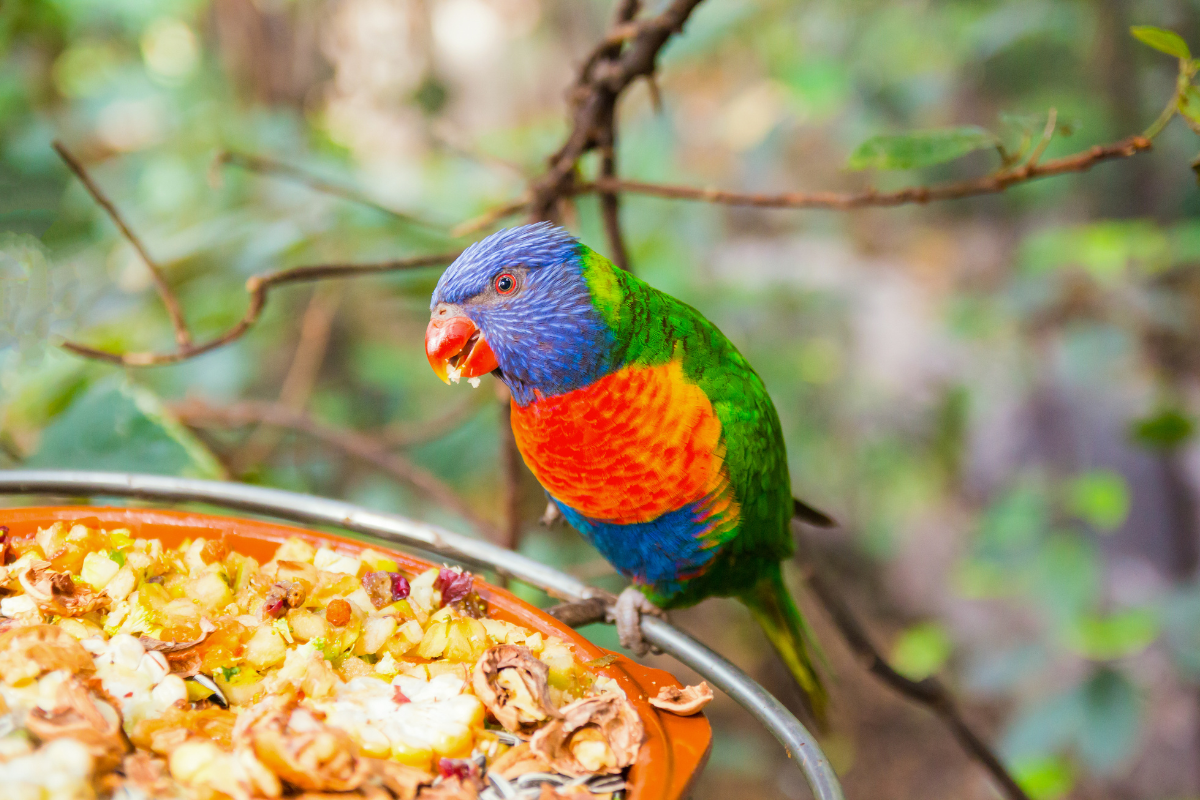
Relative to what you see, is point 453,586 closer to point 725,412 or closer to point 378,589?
point 378,589

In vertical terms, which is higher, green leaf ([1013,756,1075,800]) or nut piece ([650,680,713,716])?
nut piece ([650,680,713,716])

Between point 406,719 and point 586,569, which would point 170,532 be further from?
point 586,569

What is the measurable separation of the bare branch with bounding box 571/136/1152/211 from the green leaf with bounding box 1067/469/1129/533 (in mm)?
1862

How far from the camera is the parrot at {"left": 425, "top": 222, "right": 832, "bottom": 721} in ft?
3.78

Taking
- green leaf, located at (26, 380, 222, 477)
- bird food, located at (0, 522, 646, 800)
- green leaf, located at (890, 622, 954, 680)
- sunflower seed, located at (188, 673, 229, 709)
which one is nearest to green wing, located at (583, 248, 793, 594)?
bird food, located at (0, 522, 646, 800)

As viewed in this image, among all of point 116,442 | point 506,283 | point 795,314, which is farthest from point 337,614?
point 795,314

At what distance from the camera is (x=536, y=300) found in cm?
115

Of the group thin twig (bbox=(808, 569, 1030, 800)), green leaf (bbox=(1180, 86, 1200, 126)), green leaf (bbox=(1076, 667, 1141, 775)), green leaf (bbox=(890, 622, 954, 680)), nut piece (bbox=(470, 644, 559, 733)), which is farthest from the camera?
green leaf (bbox=(890, 622, 954, 680))

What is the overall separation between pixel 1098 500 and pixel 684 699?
8.23 feet

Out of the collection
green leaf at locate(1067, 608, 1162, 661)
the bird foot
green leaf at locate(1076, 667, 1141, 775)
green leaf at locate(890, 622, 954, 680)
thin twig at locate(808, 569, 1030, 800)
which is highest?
the bird foot

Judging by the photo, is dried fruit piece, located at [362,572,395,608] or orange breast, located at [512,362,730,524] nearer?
dried fruit piece, located at [362,572,395,608]

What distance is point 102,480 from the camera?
3.39ft

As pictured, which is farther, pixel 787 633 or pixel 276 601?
pixel 787 633

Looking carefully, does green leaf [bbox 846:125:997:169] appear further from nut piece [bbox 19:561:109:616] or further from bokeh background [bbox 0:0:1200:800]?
nut piece [bbox 19:561:109:616]
